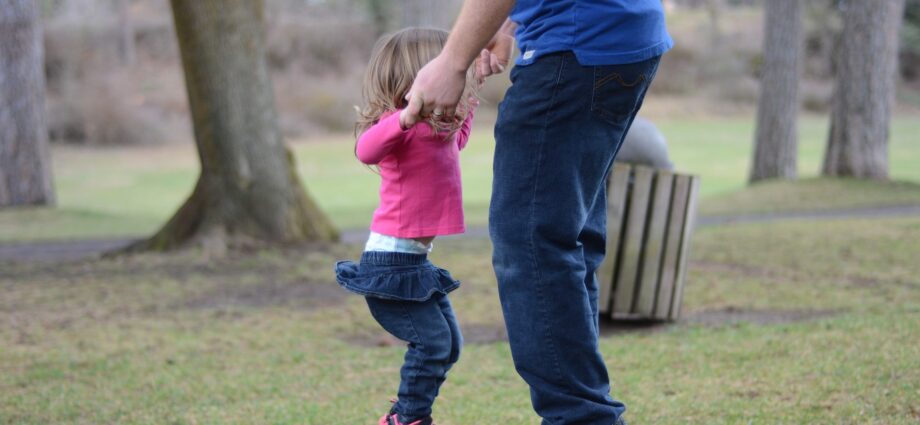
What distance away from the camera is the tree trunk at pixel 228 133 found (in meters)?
9.30

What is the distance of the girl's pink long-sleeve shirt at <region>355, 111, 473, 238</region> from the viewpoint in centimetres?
346

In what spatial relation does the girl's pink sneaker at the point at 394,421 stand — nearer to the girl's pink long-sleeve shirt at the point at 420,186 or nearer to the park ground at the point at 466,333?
the park ground at the point at 466,333

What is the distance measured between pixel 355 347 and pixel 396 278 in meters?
2.47

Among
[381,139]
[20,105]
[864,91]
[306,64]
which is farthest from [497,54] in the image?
[306,64]

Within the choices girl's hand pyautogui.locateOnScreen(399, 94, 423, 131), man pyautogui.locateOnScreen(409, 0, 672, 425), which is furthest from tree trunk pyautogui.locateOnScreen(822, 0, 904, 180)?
girl's hand pyautogui.locateOnScreen(399, 94, 423, 131)

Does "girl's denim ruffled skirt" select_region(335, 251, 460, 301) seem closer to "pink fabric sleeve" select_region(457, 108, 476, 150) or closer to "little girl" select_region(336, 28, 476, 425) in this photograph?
"little girl" select_region(336, 28, 476, 425)

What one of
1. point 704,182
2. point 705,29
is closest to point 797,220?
point 704,182

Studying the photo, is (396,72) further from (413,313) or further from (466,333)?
(466,333)

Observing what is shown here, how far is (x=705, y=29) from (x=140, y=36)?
96.3 ft

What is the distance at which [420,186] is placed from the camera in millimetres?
3488

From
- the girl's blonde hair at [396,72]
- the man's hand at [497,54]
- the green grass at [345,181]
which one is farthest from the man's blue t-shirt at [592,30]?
the green grass at [345,181]

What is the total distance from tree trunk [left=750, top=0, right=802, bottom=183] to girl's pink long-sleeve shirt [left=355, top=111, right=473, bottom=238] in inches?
593

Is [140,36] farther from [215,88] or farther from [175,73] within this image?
[215,88]

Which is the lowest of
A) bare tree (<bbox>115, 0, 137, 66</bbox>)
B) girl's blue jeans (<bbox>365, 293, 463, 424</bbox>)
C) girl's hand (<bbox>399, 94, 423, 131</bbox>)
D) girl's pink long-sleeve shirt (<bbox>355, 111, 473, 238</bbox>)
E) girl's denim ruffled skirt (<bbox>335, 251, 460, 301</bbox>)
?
girl's blue jeans (<bbox>365, 293, 463, 424</bbox>)
